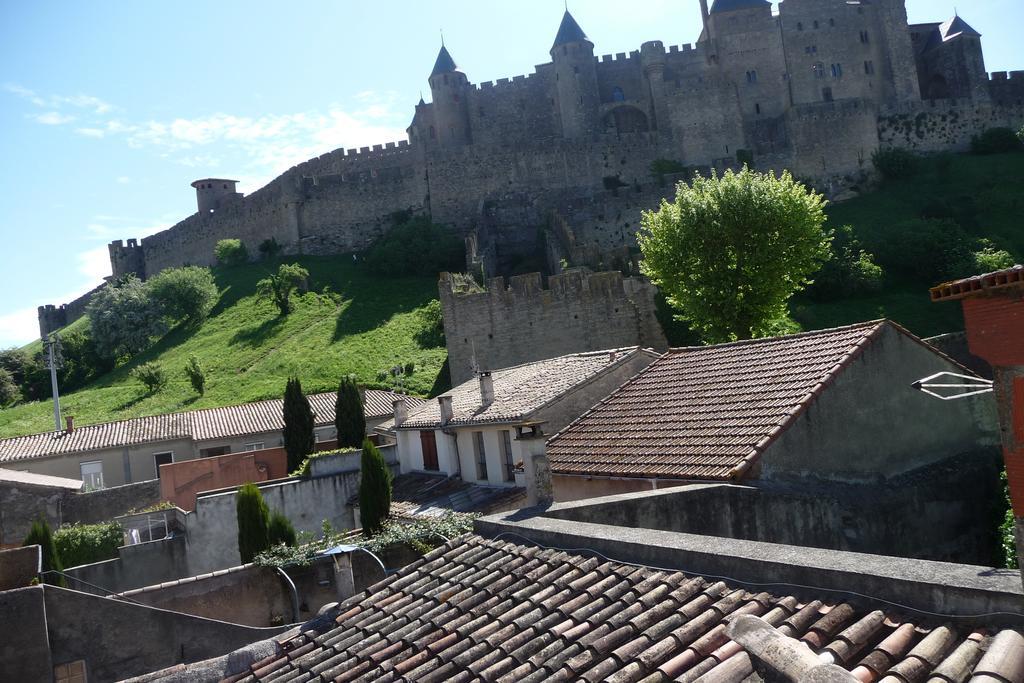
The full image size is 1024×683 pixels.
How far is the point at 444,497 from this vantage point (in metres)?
18.8

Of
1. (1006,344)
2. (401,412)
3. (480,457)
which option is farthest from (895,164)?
(1006,344)

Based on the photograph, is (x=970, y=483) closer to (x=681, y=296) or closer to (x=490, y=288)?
(x=681, y=296)

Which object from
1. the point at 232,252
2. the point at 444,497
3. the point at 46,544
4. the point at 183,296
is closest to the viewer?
the point at 444,497

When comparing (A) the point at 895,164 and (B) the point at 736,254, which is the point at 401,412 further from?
(A) the point at 895,164

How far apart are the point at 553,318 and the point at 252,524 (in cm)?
1621

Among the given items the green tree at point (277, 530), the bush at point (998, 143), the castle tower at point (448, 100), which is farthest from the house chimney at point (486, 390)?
the bush at point (998, 143)

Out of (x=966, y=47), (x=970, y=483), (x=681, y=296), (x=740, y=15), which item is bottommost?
(x=970, y=483)

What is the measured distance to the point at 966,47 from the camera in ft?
204

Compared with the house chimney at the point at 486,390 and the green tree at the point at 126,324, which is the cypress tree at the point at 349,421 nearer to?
the house chimney at the point at 486,390

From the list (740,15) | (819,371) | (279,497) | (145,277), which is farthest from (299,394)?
(145,277)

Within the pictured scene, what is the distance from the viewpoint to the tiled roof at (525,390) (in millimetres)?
18125

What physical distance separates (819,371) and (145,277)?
69.3m

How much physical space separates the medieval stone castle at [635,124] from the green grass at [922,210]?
129 inches

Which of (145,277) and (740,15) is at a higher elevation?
(740,15)
